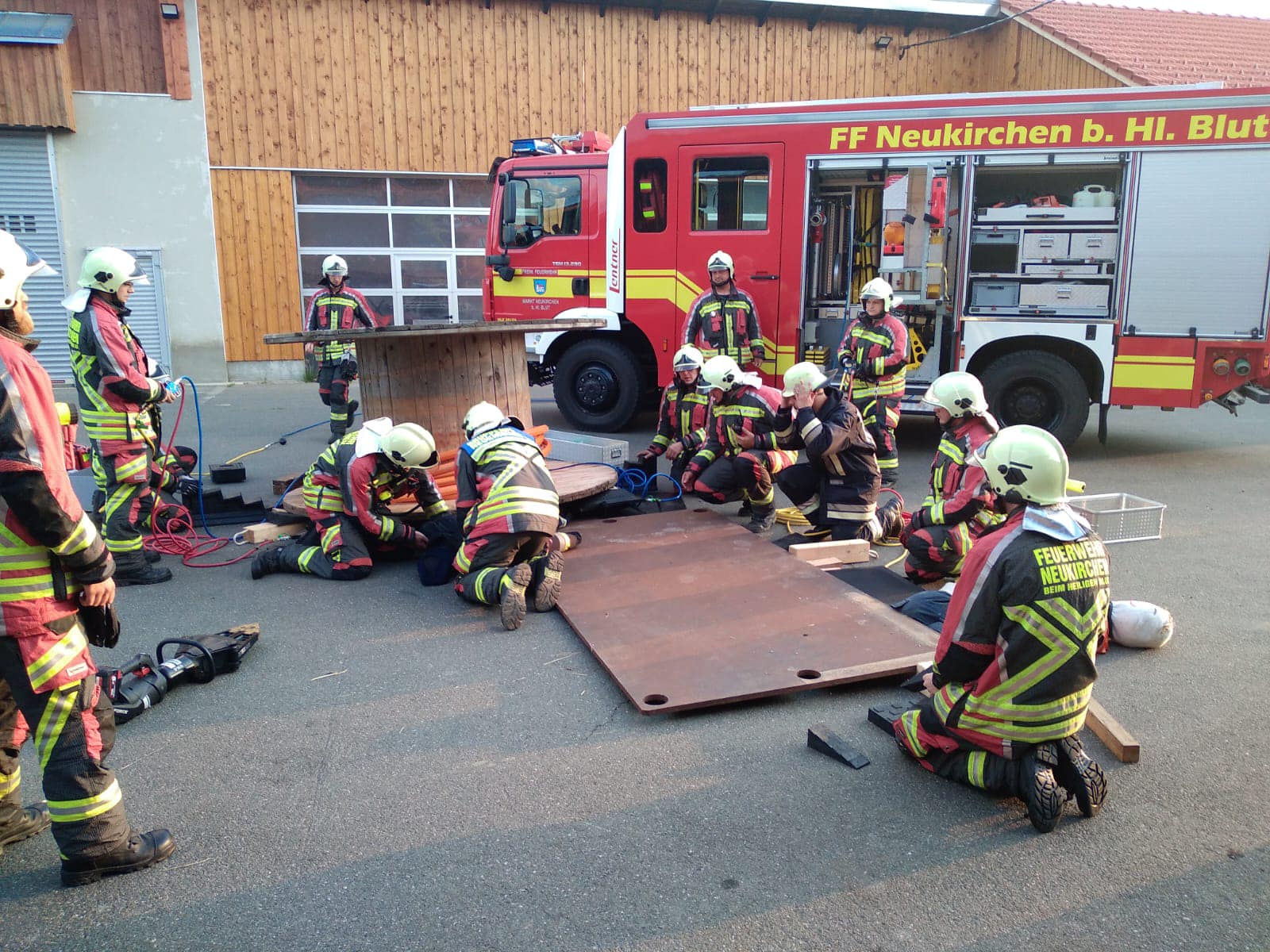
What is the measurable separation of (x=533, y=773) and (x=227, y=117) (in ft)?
47.4

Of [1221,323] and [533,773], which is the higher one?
[1221,323]

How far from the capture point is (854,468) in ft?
20.4

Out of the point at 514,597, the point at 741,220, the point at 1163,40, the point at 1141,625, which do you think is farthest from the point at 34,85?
the point at 1163,40

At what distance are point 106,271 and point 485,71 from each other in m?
11.5

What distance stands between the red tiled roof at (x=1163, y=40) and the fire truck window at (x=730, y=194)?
32.8ft

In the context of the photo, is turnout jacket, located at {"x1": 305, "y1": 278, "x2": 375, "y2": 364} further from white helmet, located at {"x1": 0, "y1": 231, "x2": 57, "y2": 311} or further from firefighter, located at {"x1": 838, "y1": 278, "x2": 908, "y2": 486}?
white helmet, located at {"x1": 0, "y1": 231, "x2": 57, "y2": 311}

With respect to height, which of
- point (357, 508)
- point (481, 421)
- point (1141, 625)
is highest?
point (481, 421)

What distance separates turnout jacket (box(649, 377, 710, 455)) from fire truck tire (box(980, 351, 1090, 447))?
3.02 meters

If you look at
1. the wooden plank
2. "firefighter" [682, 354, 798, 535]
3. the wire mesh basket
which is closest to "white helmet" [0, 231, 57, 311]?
the wooden plank

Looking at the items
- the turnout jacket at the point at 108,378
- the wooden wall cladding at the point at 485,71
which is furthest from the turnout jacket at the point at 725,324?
the wooden wall cladding at the point at 485,71

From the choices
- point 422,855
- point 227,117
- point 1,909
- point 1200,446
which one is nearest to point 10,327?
point 1,909

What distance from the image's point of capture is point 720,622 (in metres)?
4.66

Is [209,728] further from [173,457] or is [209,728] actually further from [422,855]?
[173,457]

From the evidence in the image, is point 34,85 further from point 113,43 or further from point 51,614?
point 51,614
